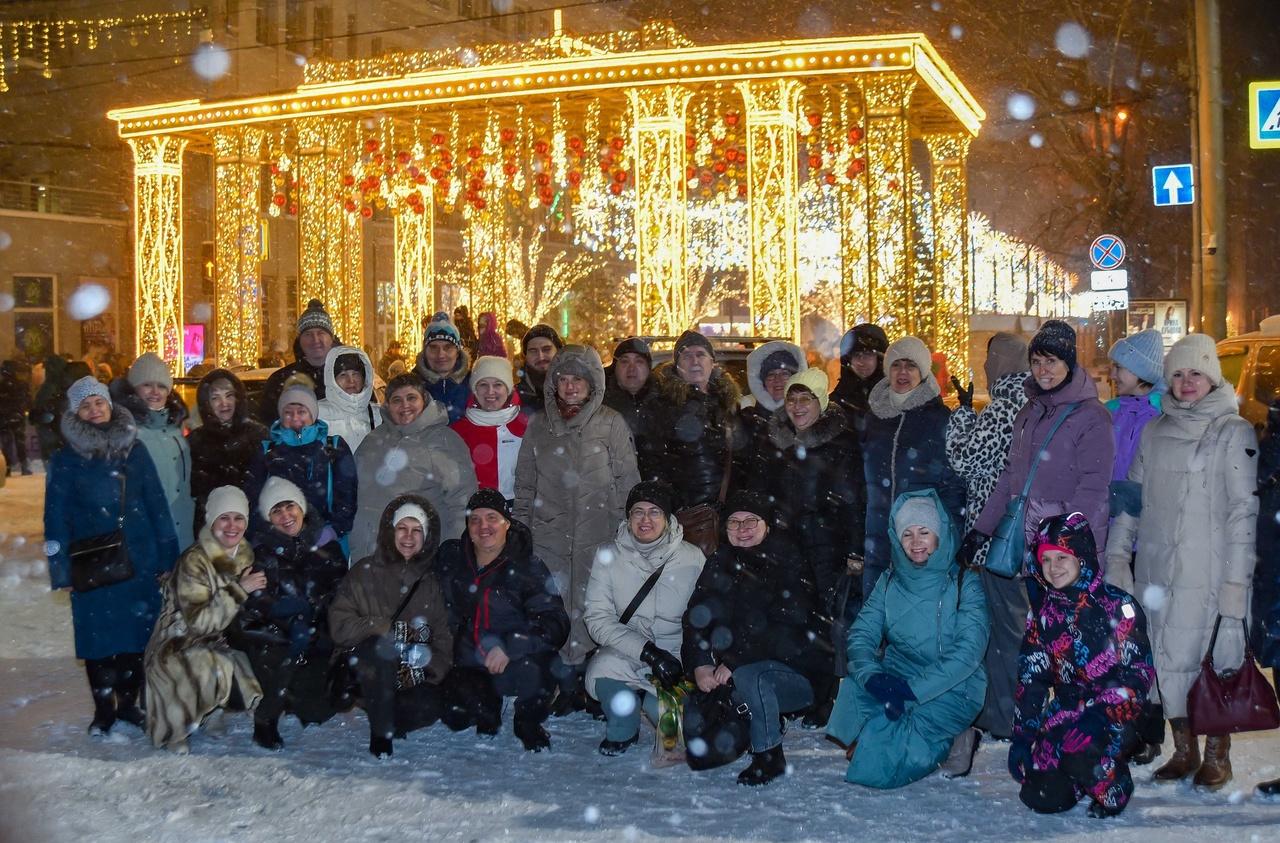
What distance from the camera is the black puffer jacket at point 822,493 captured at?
6.59m

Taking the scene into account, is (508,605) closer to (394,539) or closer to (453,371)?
(394,539)

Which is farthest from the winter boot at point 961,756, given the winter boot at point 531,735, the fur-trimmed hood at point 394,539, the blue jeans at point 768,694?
the fur-trimmed hood at point 394,539

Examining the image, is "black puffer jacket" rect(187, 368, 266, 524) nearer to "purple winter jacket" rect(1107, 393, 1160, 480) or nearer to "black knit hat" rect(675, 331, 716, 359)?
"black knit hat" rect(675, 331, 716, 359)

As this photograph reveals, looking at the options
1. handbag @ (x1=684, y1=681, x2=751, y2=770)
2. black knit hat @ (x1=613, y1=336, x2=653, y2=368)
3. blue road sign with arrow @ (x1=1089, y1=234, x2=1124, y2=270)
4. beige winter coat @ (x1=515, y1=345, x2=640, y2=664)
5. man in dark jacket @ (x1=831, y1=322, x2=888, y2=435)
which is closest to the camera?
handbag @ (x1=684, y1=681, x2=751, y2=770)

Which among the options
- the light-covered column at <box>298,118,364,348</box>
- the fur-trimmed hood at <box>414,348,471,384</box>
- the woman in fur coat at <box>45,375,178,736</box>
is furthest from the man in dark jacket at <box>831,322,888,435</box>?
the light-covered column at <box>298,118,364,348</box>

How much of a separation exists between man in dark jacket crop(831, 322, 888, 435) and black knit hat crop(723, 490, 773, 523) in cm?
122

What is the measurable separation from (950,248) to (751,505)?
13828 millimetres

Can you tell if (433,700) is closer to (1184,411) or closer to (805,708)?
(805,708)

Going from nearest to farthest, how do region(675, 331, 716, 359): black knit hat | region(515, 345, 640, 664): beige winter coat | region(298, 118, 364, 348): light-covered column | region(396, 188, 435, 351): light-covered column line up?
region(515, 345, 640, 664): beige winter coat → region(675, 331, 716, 359): black knit hat → region(298, 118, 364, 348): light-covered column → region(396, 188, 435, 351): light-covered column

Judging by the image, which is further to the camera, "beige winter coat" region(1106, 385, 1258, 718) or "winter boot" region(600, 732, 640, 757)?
"winter boot" region(600, 732, 640, 757)

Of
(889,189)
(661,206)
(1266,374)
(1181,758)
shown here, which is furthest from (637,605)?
(661,206)

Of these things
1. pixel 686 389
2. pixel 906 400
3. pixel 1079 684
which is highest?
pixel 686 389

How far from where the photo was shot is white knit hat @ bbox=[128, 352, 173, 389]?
7.00 meters

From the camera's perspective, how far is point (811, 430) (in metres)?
6.63
